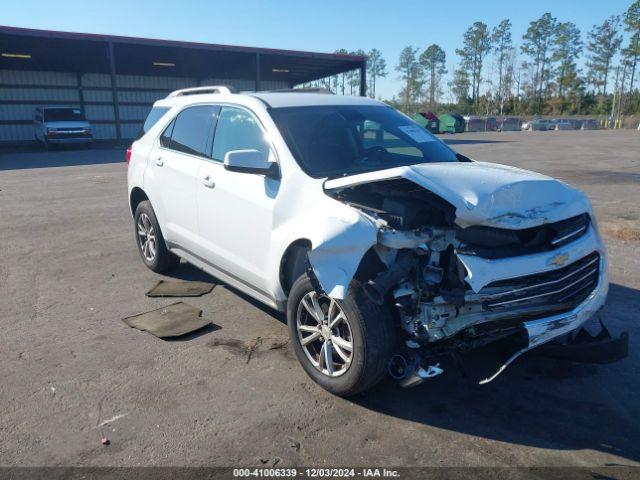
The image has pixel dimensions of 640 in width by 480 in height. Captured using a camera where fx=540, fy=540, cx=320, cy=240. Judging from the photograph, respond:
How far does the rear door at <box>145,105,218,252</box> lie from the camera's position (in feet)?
16.2

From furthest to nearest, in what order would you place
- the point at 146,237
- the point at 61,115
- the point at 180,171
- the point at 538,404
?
the point at 61,115, the point at 146,237, the point at 180,171, the point at 538,404

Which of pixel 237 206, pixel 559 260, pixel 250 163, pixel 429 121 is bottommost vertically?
pixel 559 260

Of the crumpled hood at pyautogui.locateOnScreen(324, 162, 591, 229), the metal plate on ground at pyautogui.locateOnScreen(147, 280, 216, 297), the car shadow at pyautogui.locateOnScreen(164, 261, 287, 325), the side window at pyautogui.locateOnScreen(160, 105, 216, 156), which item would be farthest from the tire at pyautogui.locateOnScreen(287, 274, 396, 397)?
the metal plate on ground at pyautogui.locateOnScreen(147, 280, 216, 297)

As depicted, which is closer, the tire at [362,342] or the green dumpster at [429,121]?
the tire at [362,342]

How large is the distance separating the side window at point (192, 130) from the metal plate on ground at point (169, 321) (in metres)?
1.45

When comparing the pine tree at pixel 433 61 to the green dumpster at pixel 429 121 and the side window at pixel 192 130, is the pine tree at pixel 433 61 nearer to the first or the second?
the green dumpster at pixel 429 121

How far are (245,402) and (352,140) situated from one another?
7.36 feet

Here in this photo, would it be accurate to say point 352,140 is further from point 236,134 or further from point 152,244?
point 152,244

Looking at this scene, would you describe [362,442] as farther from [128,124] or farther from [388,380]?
[128,124]

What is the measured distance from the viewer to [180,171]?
5109mm

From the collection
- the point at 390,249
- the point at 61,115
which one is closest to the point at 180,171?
the point at 390,249

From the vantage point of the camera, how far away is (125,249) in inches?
285

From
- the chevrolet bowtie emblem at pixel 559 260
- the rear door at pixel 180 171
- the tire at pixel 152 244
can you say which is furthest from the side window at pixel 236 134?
the chevrolet bowtie emblem at pixel 559 260

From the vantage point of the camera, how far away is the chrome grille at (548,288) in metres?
3.08
